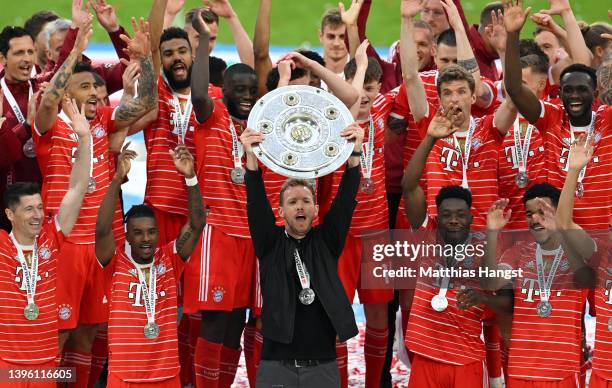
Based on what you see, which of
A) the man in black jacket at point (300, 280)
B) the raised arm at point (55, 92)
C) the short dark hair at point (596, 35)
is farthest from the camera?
the short dark hair at point (596, 35)

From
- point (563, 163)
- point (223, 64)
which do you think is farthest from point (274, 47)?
point (563, 163)

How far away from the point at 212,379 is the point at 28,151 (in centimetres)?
184

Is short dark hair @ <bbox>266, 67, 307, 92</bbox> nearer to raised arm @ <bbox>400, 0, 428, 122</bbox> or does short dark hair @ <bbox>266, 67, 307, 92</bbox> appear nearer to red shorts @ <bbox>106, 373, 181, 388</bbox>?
raised arm @ <bbox>400, 0, 428, 122</bbox>

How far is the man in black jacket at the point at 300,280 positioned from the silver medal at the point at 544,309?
1136 millimetres

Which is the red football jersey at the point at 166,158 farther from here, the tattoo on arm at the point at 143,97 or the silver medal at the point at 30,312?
the silver medal at the point at 30,312

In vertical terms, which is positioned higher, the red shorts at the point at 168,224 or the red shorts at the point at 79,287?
the red shorts at the point at 168,224

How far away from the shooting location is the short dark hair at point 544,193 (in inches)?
289

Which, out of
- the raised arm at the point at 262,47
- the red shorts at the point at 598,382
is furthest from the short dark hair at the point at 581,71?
the raised arm at the point at 262,47

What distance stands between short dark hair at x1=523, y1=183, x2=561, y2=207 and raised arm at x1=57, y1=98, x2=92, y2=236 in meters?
2.60

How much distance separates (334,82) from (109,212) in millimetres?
1559

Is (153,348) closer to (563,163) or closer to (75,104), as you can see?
(75,104)

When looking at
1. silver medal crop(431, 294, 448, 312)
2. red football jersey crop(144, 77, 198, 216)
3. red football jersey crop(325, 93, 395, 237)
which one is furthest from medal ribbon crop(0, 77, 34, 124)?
silver medal crop(431, 294, 448, 312)

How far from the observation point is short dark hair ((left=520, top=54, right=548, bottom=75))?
27.4ft

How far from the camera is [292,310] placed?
6738 mm
